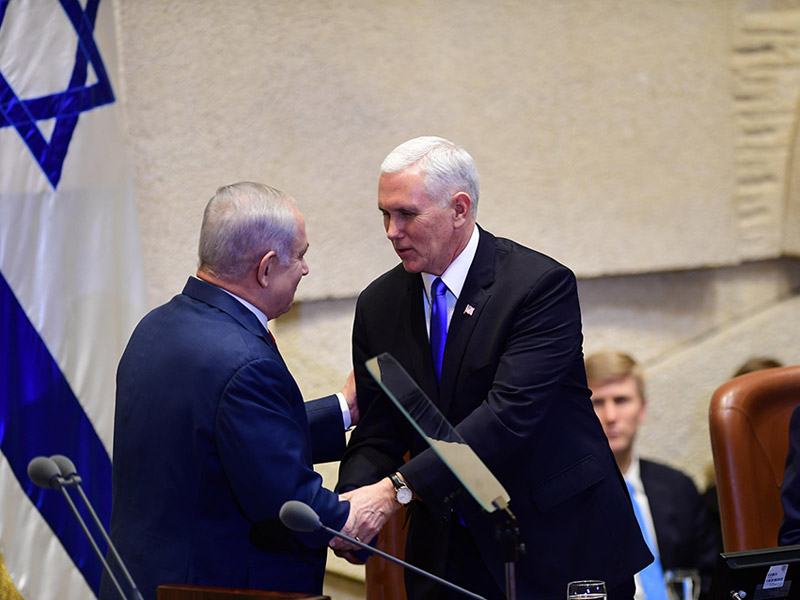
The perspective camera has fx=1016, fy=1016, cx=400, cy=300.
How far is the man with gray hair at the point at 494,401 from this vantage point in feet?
7.45

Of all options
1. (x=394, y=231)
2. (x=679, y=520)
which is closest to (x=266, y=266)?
(x=394, y=231)

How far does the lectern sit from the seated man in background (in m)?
1.87

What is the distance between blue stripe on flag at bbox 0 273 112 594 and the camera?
2.91 m

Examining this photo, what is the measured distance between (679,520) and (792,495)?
1.32 metres

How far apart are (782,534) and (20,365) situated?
2088 mm

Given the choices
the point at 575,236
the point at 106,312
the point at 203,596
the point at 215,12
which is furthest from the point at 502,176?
the point at 203,596

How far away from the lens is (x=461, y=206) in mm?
2373

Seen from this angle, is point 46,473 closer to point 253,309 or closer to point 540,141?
point 253,309

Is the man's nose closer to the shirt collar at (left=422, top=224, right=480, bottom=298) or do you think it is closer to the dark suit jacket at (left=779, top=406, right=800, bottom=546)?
the shirt collar at (left=422, top=224, right=480, bottom=298)

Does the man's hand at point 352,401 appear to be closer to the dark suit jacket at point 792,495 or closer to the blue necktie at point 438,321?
the blue necktie at point 438,321

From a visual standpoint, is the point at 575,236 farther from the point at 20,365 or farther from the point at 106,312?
the point at 20,365

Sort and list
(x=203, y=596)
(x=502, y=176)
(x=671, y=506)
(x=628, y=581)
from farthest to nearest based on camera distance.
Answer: (x=502, y=176) < (x=671, y=506) < (x=628, y=581) < (x=203, y=596)

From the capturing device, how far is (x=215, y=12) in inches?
143

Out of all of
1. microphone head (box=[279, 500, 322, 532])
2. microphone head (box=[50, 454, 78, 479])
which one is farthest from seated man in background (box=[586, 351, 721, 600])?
microphone head (box=[50, 454, 78, 479])
